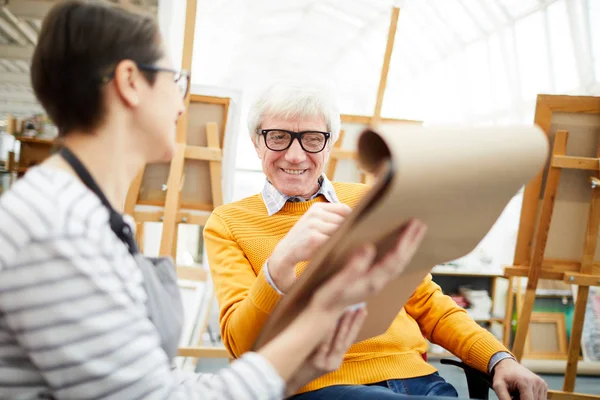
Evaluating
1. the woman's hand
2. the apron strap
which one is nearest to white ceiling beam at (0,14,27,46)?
the apron strap

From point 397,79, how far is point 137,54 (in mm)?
9305

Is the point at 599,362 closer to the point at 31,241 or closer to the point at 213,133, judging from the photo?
the point at 213,133

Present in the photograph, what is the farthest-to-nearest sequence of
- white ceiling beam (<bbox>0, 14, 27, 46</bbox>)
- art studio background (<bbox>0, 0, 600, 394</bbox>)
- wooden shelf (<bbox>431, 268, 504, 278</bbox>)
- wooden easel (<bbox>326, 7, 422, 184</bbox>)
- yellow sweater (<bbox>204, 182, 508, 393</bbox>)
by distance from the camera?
white ceiling beam (<bbox>0, 14, 27, 46</bbox>)
wooden shelf (<bbox>431, 268, 504, 278</bbox>)
art studio background (<bbox>0, 0, 600, 394</bbox>)
wooden easel (<bbox>326, 7, 422, 184</bbox>)
yellow sweater (<bbox>204, 182, 508, 393</bbox>)

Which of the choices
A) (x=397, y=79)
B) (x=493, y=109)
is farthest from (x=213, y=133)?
(x=397, y=79)

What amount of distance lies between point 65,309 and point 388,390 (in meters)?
0.78

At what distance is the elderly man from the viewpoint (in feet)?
3.62

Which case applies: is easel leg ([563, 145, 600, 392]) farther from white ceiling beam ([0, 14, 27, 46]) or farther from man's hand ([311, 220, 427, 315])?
white ceiling beam ([0, 14, 27, 46])

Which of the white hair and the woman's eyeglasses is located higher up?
the white hair

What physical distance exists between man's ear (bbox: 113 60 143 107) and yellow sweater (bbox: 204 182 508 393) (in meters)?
0.49

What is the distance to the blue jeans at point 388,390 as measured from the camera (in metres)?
1.02

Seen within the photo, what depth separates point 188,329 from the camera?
2.99m

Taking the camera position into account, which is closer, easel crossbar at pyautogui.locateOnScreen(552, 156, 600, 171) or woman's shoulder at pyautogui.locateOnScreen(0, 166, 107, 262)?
woman's shoulder at pyautogui.locateOnScreen(0, 166, 107, 262)

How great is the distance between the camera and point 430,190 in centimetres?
61

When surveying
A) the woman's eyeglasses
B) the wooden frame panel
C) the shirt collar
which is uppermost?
the woman's eyeglasses
